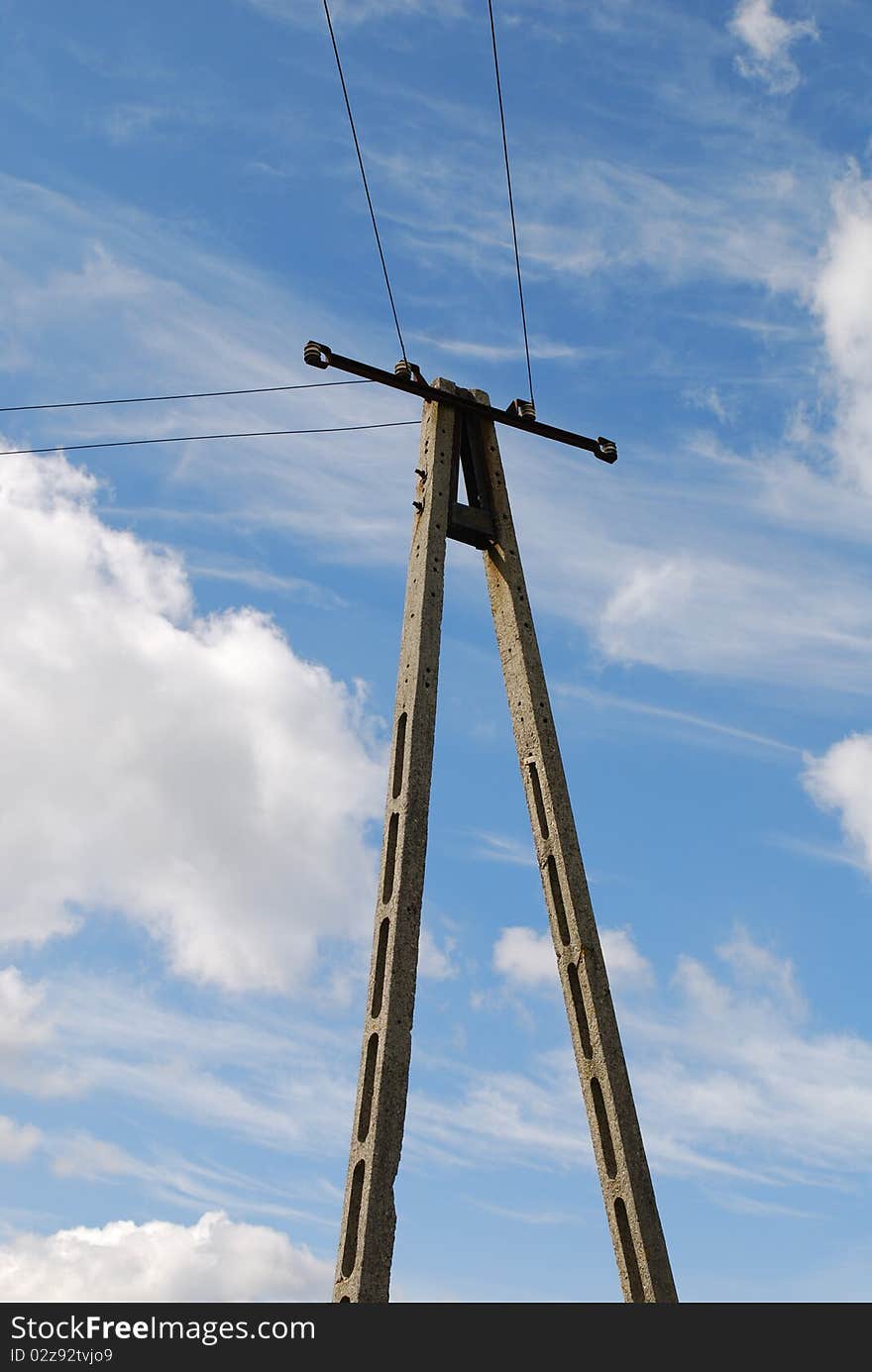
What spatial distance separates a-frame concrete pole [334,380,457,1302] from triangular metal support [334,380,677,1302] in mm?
11

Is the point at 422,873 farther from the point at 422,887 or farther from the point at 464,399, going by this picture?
the point at 464,399

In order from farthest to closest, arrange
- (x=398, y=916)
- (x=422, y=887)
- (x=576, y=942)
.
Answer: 1. (x=576, y=942)
2. (x=422, y=887)
3. (x=398, y=916)

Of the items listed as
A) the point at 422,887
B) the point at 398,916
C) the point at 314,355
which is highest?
the point at 314,355

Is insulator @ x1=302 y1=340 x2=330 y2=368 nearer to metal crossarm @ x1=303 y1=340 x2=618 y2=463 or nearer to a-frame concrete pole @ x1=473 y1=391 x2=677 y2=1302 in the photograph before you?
metal crossarm @ x1=303 y1=340 x2=618 y2=463

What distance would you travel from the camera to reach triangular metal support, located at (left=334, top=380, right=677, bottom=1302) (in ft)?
32.9

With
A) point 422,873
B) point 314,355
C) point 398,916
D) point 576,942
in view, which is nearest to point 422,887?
point 422,873

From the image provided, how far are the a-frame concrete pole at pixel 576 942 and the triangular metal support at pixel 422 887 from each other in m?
0.01

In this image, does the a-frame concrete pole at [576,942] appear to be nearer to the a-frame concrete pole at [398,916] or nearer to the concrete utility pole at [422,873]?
the concrete utility pole at [422,873]

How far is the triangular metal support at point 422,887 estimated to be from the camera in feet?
32.9

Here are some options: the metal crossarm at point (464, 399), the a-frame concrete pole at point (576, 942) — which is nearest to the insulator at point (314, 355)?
the metal crossarm at point (464, 399)

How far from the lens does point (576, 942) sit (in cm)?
1139

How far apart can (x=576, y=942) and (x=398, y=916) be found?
164 centimetres

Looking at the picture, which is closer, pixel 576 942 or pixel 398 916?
pixel 398 916
